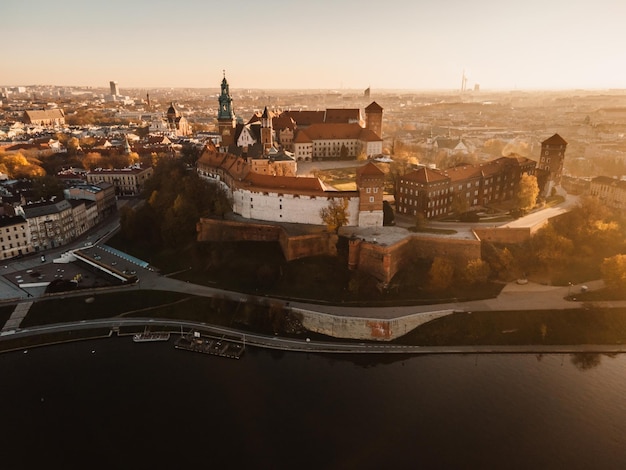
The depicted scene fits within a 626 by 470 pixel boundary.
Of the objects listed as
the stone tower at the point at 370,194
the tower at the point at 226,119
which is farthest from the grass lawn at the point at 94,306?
the tower at the point at 226,119

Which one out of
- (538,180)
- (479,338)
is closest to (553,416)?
(479,338)

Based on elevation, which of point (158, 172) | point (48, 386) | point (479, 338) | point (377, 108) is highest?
point (377, 108)

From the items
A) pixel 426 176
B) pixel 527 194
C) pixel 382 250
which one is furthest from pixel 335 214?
pixel 527 194

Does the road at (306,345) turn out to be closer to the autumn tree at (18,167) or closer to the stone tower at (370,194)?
the stone tower at (370,194)

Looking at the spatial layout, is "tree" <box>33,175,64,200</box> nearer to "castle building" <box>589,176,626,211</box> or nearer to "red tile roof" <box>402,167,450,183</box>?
"red tile roof" <box>402,167,450,183</box>

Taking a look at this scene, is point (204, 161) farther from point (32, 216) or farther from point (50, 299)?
point (50, 299)
